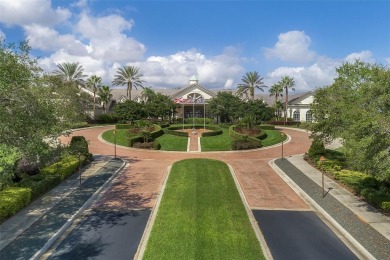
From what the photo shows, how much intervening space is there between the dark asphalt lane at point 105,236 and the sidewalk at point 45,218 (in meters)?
0.84

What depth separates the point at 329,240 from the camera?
1570 cm

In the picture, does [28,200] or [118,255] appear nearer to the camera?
[118,255]

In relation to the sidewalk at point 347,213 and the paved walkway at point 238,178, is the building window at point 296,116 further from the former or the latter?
the sidewalk at point 347,213

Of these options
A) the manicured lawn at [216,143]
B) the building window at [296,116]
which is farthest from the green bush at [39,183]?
the building window at [296,116]

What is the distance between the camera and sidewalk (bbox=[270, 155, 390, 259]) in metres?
14.9

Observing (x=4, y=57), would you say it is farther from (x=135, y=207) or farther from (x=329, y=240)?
(x=329, y=240)

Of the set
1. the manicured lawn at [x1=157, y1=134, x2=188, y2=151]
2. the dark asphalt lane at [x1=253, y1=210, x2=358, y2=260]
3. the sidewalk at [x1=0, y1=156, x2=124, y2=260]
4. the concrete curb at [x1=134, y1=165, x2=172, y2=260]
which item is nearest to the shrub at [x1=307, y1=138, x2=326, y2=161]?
the dark asphalt lane at [x1=253, y1=210, x2=358, y2=260]

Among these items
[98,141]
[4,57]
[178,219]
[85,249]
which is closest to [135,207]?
[178,219]

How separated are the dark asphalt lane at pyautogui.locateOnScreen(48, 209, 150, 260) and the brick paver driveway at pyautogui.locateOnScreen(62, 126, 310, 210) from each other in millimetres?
1817

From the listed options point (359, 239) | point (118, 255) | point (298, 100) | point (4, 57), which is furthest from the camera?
point (298, 100)

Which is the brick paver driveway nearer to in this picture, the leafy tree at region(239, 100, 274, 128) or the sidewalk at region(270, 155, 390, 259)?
the sidewalk at region(270, 155, 390, 259)

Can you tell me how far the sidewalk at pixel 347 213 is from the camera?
1494cm

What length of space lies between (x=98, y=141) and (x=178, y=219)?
32838 mm

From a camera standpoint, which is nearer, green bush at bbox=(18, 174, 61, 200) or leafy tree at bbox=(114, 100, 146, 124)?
green bush at bbox=(18, 174, 61, 200)
